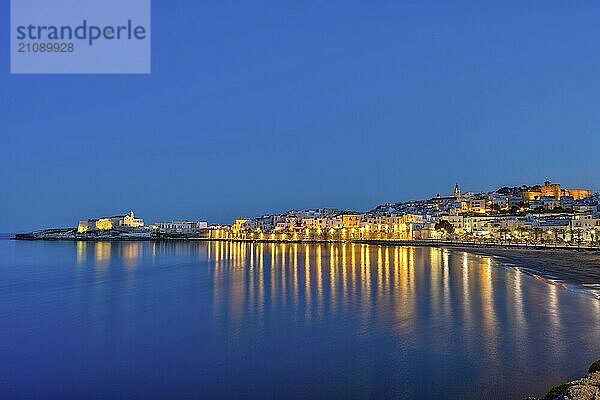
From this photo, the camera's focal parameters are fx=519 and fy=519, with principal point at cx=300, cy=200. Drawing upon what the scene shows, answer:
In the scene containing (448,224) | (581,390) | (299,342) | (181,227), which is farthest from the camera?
(181,227)

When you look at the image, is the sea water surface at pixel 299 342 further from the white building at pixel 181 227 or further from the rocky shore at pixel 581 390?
the white building at pixel 181 227

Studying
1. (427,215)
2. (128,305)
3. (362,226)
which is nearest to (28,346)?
(128,305)

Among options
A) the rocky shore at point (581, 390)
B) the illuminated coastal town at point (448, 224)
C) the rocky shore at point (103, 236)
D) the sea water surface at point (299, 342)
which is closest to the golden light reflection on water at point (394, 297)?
the sea water surface at point (299, 342)

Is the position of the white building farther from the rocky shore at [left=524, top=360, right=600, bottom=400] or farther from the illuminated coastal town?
the rocky shore at [left=524, top=360, right=600, bottom=400]

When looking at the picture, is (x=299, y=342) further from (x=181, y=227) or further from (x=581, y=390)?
(x=181, y=227)

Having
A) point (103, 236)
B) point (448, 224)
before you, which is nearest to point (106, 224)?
point (103, 236)

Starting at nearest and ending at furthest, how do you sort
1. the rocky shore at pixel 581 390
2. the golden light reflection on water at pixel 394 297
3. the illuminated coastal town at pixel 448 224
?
1. the rocky shore at pixel 581 390
2. the golden light reflection on water at pixel 394 297
3. the illuminated coastal town at pixel 448 224

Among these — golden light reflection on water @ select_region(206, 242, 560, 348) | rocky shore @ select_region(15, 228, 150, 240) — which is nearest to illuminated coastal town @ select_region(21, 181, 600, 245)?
rocky shore @ select_region(15, 228, 150, 240)

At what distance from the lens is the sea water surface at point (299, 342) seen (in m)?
7.13

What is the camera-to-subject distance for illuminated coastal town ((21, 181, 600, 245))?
60.7 metres

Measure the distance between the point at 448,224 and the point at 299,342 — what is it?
2798 inches

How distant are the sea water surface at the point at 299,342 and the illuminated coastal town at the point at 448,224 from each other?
43.1 m

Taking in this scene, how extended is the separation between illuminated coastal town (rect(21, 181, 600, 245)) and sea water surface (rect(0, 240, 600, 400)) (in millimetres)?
43121

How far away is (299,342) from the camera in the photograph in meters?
9.78
